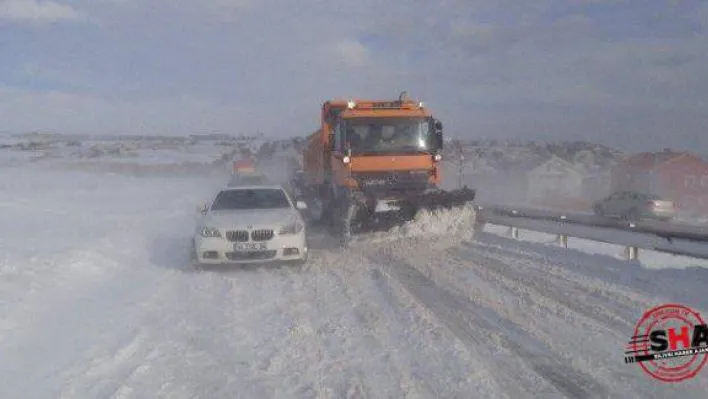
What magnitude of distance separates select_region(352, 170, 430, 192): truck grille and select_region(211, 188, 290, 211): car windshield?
223 centimetres

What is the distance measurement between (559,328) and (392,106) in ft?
31.2

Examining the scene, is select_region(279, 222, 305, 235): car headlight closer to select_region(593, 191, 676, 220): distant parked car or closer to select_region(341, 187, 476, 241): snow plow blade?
select_region(341, 187, 476, 241): snow plow blade

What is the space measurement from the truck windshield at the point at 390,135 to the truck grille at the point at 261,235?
14.7 feet

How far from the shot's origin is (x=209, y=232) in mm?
10023

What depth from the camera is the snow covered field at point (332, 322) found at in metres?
4.68

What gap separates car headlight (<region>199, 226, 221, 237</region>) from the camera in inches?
393

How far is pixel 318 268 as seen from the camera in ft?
33.6

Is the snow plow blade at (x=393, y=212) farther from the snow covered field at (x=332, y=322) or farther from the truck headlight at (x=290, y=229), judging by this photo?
the truck headlight at (x=290, y=229)

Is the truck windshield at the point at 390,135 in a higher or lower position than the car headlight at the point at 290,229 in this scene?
higher

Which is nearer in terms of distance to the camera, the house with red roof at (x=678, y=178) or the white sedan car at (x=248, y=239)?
the white sedan car at (x=248, y=239)

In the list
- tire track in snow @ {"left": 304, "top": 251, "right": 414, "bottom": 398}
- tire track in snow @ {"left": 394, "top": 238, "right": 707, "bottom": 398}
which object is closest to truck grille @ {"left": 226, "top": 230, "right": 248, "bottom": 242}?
tire track in snow @ {"left": 304, "top": 251, "right": 414, "bottom": 398}

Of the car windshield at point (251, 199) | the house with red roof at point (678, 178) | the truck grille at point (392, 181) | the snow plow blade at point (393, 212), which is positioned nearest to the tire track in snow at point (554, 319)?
the snow plow blade at point (393, 212)

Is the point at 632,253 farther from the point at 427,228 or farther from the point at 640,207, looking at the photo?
the point at 640,207

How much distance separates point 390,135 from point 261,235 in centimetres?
523
